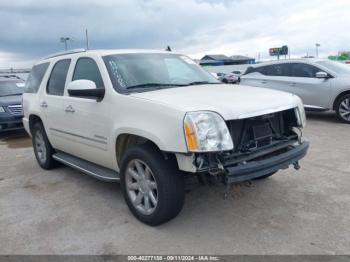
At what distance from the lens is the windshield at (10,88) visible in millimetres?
10852

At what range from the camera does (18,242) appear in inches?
142

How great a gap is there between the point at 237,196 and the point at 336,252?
151 centimetres

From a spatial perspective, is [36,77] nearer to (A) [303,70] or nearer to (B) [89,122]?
(B) [89,122]

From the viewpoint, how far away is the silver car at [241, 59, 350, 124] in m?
9.20

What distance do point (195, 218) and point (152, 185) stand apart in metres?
0.65

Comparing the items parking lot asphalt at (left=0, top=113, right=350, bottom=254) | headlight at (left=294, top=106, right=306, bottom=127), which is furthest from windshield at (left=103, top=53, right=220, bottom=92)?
parking lot asphalt at (left=0, top=113, right=350, bottom=254)

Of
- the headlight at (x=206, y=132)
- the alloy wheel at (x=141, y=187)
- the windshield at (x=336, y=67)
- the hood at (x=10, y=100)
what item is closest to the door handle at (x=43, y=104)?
the alloy wheel at (x=141, y=187)

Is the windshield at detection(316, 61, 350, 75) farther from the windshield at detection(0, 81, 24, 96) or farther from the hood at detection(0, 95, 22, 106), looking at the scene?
the windshield at detection(0, 81, 24, 96)

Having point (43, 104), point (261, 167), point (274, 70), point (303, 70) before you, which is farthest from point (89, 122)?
point (274, 70)

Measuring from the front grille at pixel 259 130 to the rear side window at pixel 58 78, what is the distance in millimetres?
2808

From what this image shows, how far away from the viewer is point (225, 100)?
3.60 meters

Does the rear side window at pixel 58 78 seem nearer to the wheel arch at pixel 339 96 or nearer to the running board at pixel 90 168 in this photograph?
the running board at pixel 90 168

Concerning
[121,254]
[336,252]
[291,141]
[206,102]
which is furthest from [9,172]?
[336,252]

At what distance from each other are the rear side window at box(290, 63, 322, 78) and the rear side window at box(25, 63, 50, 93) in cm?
693
